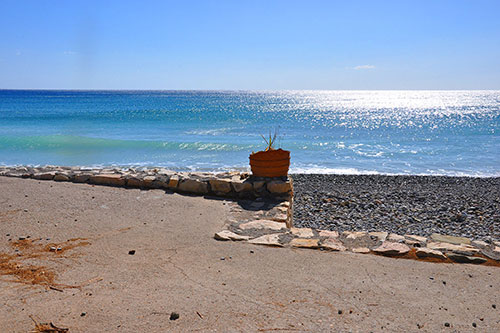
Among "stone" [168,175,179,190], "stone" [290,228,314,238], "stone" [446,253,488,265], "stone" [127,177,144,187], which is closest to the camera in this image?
"stone" [446,253,488,265]

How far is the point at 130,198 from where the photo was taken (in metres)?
6.70

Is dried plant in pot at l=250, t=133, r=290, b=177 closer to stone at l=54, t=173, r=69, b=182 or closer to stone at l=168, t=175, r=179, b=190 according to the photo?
stone at l=168, t=175, r=179, b=190

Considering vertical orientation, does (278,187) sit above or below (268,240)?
above

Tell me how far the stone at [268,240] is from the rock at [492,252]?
2.36 m

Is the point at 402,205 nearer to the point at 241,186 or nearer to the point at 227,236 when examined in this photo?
the point at 241,186

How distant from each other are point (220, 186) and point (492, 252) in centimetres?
418

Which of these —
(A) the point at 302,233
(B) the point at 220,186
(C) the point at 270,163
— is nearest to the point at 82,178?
(B) the point at 220,186

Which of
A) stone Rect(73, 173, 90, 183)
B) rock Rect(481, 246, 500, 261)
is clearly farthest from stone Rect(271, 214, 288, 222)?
stone Rect(73, 173, 90, 183)

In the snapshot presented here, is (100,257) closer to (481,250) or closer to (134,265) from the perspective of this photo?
(134,265)

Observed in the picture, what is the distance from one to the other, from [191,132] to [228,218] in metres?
23.5

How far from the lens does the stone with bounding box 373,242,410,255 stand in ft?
15.1

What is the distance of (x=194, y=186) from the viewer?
714cm

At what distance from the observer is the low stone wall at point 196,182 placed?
697 centimetres

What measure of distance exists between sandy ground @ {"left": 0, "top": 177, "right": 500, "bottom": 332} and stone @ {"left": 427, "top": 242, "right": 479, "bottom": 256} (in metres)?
0.37
